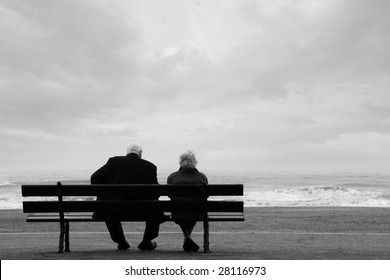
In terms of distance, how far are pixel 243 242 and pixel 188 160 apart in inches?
91.0

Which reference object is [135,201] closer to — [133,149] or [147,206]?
[147,206]

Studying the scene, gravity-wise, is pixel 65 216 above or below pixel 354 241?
above

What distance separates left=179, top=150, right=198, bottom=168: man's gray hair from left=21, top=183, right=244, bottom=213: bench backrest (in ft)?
1.77

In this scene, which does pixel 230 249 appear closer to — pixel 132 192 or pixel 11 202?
pixel 132 192

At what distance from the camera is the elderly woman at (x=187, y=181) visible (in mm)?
6984

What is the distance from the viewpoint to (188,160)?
286 inches

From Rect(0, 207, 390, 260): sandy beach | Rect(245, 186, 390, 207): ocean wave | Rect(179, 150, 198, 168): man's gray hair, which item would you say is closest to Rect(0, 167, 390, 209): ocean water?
Rect(245, 186, 390, 207): ocean wave

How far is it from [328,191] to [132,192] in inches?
1274

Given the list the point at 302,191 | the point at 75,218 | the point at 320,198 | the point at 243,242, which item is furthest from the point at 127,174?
the point at 302,191

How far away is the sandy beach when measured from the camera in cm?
674

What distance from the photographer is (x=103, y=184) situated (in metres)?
6.92

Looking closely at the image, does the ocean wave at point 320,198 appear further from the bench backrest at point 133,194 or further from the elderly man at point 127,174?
the bench backrest at point 133,194

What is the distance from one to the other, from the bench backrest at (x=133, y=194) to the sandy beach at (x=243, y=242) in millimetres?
593
